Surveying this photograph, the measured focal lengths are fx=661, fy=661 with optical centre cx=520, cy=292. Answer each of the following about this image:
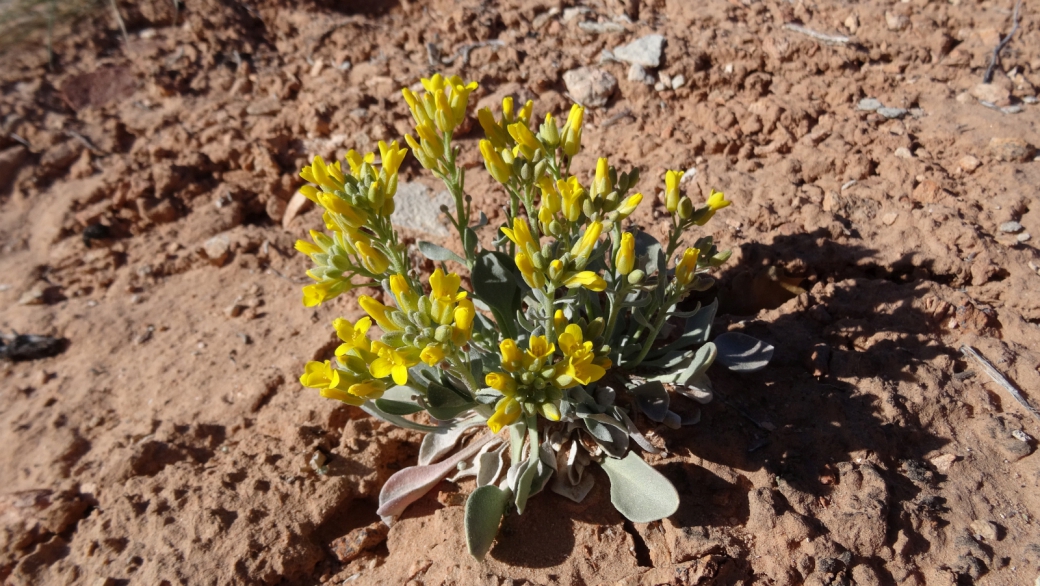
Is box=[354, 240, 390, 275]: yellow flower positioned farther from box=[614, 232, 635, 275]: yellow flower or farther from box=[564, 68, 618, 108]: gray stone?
box=[564, 68, 618, 108]: gray stone

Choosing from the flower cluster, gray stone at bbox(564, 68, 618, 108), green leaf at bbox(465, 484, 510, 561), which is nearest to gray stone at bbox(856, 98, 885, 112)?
gray stone at bbox(564, 68, 618, 108)

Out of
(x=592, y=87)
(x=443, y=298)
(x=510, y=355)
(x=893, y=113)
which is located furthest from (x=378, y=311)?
(x=893, y=113)

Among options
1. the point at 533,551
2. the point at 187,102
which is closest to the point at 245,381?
the point at 533,551

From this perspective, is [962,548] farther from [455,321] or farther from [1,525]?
[1,525]

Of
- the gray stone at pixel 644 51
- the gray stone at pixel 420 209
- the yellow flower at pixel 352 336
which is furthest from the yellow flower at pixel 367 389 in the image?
the gray stone at pixel 644 51

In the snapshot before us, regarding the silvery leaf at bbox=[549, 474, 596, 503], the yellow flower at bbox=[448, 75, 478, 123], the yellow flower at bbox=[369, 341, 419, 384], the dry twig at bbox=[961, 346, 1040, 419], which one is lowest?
the dry twig at bbox=[961, 346, 1040, 419]

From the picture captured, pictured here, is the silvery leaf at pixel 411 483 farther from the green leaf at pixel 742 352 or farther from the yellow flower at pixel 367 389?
the green leaf at pixel 742 352
